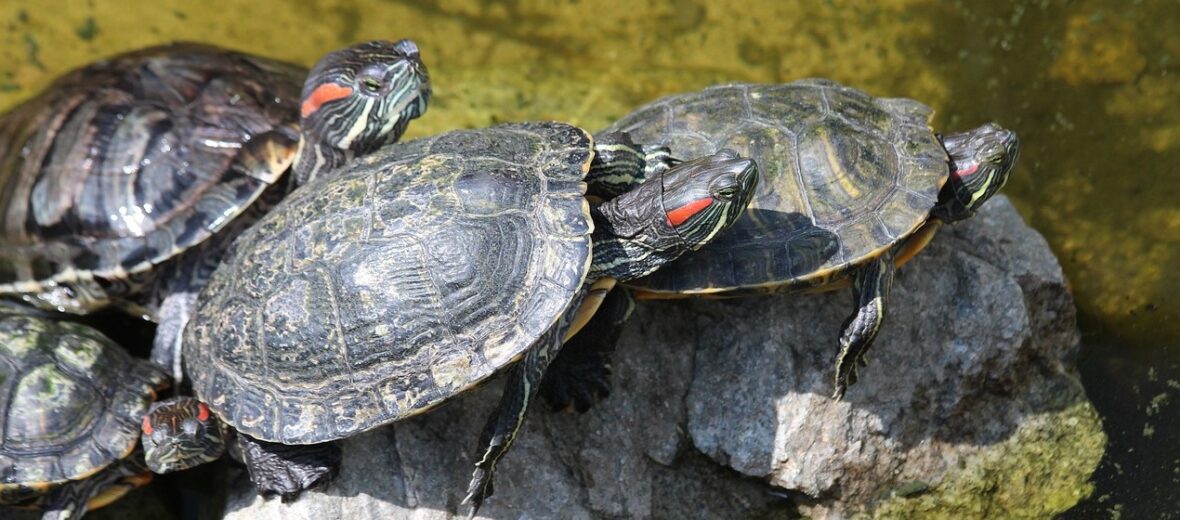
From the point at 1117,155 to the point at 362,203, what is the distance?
4.33 m

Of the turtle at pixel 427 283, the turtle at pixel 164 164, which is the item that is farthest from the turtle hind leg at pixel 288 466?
the turtle at pixel 164 164

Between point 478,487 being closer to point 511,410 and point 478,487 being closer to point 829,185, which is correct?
point 511,410

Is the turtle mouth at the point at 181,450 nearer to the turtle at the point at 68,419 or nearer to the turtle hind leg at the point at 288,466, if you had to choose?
the turtle at the point at 68,419

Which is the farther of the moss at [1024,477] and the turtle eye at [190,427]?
the moss at [1024,477]

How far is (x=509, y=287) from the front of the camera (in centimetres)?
390

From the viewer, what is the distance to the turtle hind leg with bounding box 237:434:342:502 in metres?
4.16

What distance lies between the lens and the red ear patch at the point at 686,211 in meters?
3.92

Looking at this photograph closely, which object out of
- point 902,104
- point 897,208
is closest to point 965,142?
point 902,104

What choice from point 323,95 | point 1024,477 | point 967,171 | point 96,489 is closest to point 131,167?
point 323,95

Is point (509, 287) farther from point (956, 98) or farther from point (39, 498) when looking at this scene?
point (956, 98)

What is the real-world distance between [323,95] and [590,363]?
2011 mm

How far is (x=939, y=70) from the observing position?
21.5 ft

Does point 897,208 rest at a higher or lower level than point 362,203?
higher

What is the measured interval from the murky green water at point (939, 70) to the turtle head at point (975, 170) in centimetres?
127
